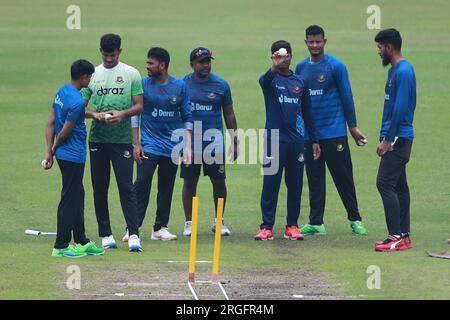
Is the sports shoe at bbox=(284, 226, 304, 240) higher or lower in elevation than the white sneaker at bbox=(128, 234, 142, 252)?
lower

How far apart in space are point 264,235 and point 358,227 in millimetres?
1288

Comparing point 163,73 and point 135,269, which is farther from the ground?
point 163,73

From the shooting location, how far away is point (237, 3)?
3928 centimetres

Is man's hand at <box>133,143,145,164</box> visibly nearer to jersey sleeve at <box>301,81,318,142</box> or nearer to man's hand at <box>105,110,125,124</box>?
man's hand at <box>105,110,125,124</box>

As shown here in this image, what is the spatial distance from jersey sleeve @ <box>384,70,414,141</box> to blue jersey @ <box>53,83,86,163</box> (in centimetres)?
346

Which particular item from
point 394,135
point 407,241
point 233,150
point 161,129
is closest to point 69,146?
point 161,129

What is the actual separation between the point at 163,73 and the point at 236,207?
322 centimetres

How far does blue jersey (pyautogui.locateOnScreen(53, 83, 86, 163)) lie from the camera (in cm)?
1445

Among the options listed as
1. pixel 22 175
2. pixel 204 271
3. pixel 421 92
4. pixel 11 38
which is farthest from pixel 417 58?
pixel 204 271

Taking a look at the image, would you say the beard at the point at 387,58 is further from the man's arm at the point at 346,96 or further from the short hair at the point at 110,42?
the short hair at the point at 110,42

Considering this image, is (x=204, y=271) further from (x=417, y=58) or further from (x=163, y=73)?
(x=417, y=58)

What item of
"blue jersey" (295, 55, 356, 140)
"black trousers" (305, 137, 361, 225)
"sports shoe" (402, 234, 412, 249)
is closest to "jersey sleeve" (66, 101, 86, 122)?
"blue jersey" (295, 55, 356, 140)

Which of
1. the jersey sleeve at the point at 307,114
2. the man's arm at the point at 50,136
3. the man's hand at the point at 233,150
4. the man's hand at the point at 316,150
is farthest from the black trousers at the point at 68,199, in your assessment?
the man's hand at the point at 316,150

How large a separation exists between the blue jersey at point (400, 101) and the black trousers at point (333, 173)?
4.91 feet
